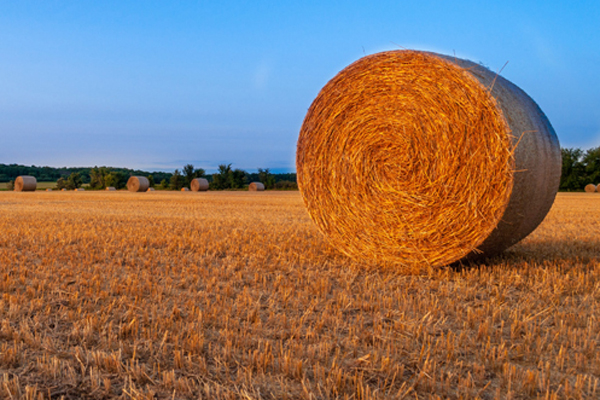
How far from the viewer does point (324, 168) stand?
220 inches

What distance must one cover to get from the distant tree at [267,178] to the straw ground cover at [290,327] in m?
34.3

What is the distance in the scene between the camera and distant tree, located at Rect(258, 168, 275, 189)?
1567 inches

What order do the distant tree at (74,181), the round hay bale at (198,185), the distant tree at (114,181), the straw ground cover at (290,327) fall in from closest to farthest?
the straw ground cover at (290,327) < the round hay bale at (198,185) < the distant tree at (114,181) < the distant tree at (74,181)

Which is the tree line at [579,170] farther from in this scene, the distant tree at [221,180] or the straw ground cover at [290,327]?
the straw ground cover at [290,327]

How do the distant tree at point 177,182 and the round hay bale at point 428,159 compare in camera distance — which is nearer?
the round hay bale at point 428,159

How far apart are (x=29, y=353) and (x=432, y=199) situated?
355 cm

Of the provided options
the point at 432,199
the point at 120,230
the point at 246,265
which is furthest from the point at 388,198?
the point at 120,230

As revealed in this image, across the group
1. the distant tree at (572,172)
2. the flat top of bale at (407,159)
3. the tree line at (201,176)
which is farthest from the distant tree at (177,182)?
the flat top of bale at (407,159)

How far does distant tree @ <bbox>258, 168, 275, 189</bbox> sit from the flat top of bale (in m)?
34.1

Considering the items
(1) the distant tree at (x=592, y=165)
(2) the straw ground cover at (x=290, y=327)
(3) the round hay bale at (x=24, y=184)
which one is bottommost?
(2) the straw ground cover at (x=290, y=327)

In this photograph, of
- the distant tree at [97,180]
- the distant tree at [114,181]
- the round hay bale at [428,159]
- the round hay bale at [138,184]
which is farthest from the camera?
the distant tree at [97,180]

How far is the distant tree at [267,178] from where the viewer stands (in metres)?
39.8

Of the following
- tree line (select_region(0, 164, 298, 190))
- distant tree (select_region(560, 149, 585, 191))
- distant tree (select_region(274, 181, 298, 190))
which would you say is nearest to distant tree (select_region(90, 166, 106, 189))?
tree line (select_region(0, 164, 298, 190))

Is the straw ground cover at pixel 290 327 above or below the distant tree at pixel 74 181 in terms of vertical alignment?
below
